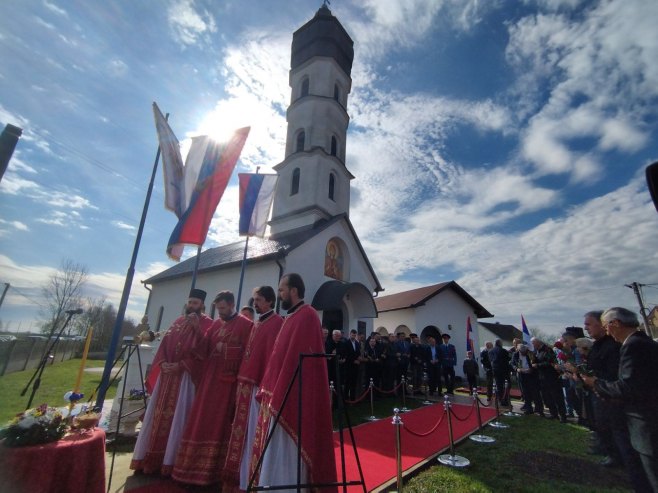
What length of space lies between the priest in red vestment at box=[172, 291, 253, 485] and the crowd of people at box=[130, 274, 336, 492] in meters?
0.01

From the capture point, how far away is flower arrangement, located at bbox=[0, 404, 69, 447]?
269cm

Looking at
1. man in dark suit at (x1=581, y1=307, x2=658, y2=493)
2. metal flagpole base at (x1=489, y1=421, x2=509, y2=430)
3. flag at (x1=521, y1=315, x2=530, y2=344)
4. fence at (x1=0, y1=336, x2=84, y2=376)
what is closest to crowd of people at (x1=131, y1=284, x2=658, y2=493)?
man in dark suit at (x1=581, y1=307, x2=658, y2=493)

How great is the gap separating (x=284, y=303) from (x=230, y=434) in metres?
1.99

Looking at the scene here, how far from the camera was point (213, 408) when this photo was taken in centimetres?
423

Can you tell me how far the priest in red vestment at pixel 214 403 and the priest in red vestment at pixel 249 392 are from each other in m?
0.29

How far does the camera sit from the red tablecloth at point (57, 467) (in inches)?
102

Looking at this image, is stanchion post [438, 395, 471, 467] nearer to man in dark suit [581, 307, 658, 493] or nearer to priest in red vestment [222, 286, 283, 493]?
man in dark suit [581, 307, 658, 493]

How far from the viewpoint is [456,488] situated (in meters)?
4.24

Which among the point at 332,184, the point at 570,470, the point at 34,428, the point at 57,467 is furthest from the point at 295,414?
the point at 332,184

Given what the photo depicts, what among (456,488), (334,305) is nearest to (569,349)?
(456,488)

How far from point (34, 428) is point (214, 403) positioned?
6.20 feet

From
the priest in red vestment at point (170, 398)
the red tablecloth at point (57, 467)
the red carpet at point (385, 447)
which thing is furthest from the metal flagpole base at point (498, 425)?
the red tablecloth at point (57, 467)

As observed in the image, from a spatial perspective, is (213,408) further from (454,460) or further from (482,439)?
(482,439)

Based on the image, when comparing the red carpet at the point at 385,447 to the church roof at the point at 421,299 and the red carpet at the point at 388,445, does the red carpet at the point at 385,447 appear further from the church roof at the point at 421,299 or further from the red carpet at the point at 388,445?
the church roof at the point at 421,299
